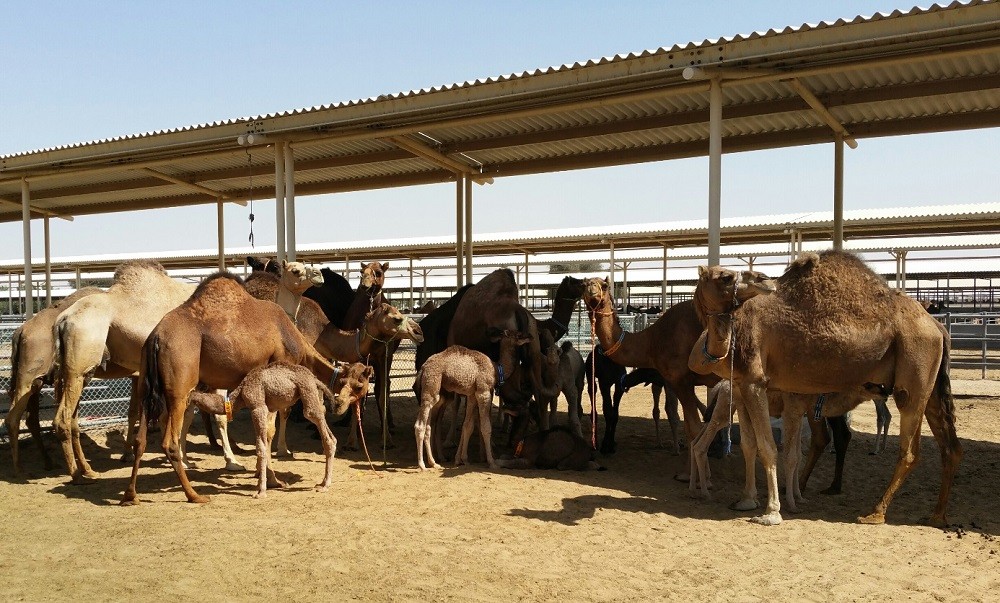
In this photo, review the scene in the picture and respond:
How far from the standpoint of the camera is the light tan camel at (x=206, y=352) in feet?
23.6

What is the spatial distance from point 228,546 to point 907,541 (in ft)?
17.7

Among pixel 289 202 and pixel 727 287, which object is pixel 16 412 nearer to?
pixel 289 202

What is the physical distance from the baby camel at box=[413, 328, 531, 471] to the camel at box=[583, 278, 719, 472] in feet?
4.69

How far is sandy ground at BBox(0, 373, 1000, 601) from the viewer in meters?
4.99

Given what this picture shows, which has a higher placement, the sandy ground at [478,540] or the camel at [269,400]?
the camel at [269,400]

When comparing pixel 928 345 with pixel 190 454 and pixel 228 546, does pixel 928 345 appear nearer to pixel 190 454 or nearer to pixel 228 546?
pixel 228 546

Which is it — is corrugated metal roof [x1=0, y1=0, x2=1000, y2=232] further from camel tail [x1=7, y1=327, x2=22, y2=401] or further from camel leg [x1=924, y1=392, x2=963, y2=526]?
camel tail [x1=7, y1=327, x2=22, y2=401]

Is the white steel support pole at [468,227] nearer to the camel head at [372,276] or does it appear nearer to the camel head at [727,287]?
the camel head at [372,276]

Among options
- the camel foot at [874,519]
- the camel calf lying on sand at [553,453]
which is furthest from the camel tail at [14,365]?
the camel foot at [874,519]

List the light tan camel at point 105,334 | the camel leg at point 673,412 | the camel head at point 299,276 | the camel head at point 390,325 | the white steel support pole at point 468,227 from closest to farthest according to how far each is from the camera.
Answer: the light tan camel at point 105,334 < the camel head at point 390,325 < the camel head at point 299,276 < the camel leg at point 673,412 < the white steel support pole at point 468,227

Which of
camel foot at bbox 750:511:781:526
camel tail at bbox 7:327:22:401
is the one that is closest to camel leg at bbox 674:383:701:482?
camel foot at bbox 750:511:781:526

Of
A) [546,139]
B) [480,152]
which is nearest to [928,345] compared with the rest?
[546,139]

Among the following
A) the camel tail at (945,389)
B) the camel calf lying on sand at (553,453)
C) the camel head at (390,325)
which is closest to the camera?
the camel tail at (945,389)

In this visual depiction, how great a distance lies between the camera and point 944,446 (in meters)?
6.96
